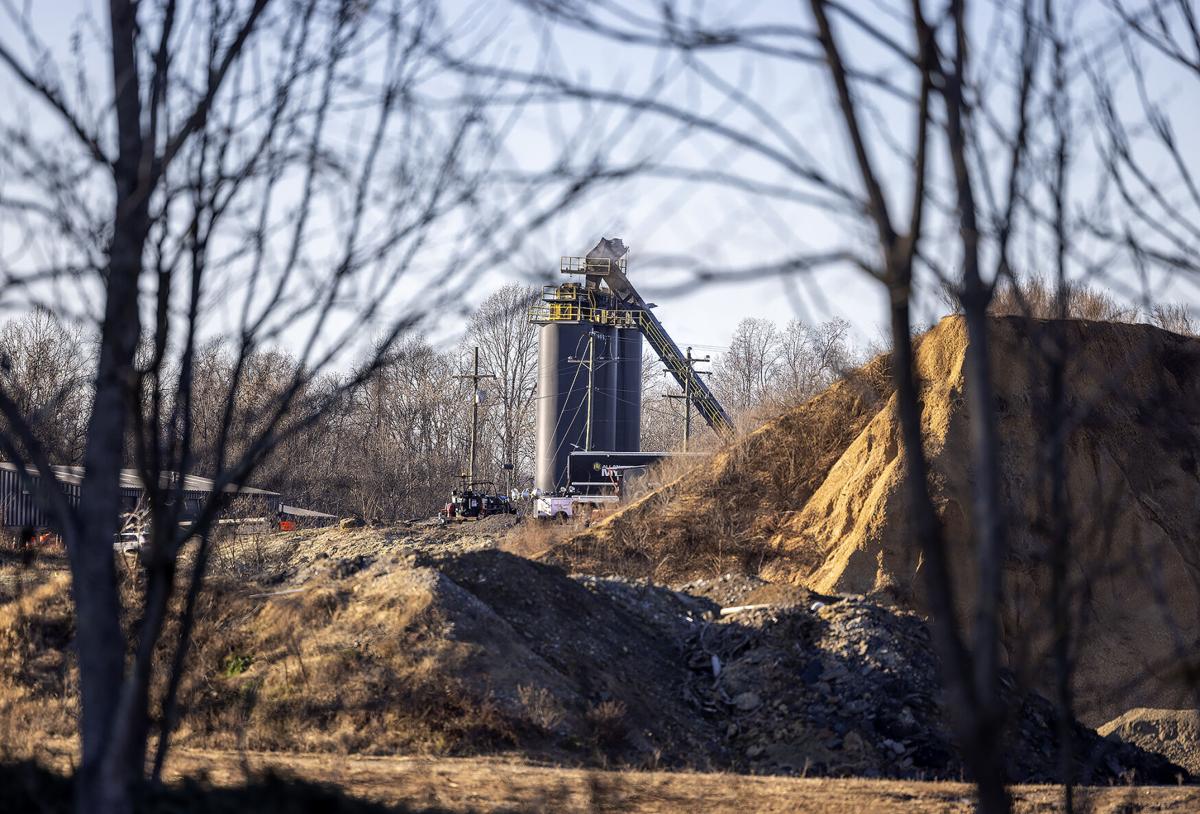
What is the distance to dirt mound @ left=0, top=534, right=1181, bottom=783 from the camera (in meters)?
11.6

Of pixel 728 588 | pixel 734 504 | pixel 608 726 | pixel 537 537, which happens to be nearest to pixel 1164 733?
pixel 728 588

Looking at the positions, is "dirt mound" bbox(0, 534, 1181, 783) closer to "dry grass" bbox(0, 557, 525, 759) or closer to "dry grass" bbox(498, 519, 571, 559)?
"dry grass" bbox(0, 557, 525, 759)

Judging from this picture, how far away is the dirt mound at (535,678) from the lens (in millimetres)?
11633

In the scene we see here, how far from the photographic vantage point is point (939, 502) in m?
20.0

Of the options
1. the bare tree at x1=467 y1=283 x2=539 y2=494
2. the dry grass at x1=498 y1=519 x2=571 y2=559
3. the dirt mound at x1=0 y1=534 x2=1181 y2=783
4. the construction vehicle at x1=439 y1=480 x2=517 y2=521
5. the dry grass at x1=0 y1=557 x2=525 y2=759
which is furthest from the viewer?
the bare tree at x1=467 y1=283 x2=539 y2=494

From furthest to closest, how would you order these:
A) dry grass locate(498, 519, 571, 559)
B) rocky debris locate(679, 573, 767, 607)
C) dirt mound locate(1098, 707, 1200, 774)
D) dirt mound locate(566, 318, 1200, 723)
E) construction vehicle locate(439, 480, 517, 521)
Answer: construction vehicle locate(439, 480, 517, 521), dry grass locate(498, 519, 571, 559), dirt mound locate(566, 318, 1200, 723), rocky debris locate(679, 573, 767, 607), dirt mound locate(1098, 707, 1200, 774)

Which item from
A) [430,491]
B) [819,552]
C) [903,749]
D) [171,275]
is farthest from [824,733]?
[430,491]

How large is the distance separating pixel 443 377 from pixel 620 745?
59897 millimetres

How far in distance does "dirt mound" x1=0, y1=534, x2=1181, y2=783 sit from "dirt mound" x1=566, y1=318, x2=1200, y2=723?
3643 millimetres

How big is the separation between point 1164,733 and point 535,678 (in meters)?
8.06

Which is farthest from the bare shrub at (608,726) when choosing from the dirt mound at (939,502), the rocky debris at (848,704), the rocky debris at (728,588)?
the dirt mound at (939,502)

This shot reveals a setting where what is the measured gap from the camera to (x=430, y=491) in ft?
206

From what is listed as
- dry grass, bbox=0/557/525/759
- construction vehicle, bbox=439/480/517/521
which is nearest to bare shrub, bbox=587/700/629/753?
dry grass, bbox=0/557/525/759

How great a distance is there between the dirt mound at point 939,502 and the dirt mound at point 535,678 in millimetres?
3643
